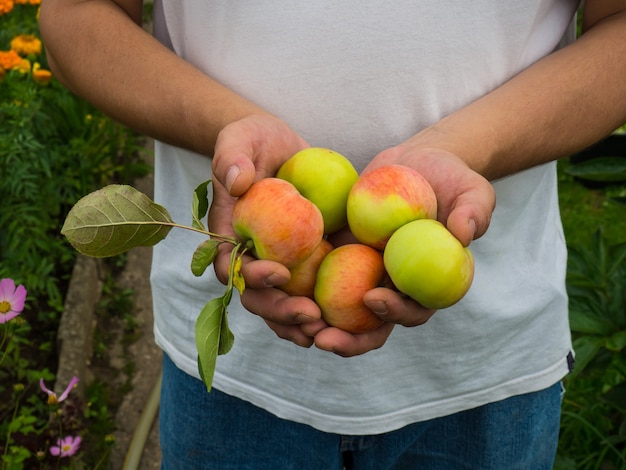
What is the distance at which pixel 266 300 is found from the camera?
1.02m

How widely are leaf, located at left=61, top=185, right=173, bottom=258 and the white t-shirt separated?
207 mm

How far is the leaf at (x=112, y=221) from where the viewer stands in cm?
101

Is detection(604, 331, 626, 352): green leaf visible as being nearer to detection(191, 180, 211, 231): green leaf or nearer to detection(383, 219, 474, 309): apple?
detection(383, 219, 474, 309): apple

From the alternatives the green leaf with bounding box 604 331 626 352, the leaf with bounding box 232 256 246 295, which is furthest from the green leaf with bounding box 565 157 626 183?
the leaf with bounding box 232 256 246 295

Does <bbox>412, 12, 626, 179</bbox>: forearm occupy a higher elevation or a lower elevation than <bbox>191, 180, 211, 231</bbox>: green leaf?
higher

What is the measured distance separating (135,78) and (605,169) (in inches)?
44.3

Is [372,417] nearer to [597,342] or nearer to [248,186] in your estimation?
[248,186]

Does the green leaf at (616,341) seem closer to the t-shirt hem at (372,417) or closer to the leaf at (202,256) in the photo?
the t-shirt hem at (372,417)

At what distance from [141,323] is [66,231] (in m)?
2.07

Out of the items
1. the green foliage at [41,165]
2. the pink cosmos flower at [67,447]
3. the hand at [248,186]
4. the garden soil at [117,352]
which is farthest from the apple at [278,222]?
the garden soil at [117,352]

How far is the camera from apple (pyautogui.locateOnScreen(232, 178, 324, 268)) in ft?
3.43

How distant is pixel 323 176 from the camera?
43.9 inches

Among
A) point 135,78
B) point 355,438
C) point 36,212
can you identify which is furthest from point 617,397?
point 36,212

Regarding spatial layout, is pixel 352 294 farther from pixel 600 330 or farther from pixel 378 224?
pixel 600 330
